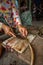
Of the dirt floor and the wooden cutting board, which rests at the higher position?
the wooden cutting board

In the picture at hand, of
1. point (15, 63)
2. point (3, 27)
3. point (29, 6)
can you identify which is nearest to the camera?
point (15, 63)

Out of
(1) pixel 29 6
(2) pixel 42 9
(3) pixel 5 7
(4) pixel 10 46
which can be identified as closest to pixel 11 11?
(3) pixel 5 7

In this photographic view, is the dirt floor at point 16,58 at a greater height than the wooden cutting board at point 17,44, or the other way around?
the wooden cutting board at point 17,44

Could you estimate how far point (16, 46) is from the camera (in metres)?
0.61

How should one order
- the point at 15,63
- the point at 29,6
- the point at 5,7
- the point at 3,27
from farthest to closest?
the point at 29,6 < the point at 5,7 < the point at 3,27 < the point at 15,63

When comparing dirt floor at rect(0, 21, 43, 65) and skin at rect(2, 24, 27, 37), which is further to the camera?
skin at rect(2, 24, 27, 37)

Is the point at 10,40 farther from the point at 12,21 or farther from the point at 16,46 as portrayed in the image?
the point at 12,21

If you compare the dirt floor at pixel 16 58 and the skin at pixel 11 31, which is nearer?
the dirt floor at pixel 16 58

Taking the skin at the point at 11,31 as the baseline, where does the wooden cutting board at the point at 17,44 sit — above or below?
below

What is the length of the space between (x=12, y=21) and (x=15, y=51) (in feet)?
1.02

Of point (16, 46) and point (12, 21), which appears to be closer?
point (16, 46)

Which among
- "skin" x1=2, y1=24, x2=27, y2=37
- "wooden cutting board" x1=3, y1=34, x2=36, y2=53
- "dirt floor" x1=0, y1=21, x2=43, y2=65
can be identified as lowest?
"dirt floor" x1=0, y1=21, x2=43, y2=65

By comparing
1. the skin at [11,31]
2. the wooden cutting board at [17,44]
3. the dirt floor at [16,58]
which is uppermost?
the skin at [11,31]

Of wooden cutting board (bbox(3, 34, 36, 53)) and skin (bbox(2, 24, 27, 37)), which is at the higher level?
skin (bbox(2, 24, 27, 37))
